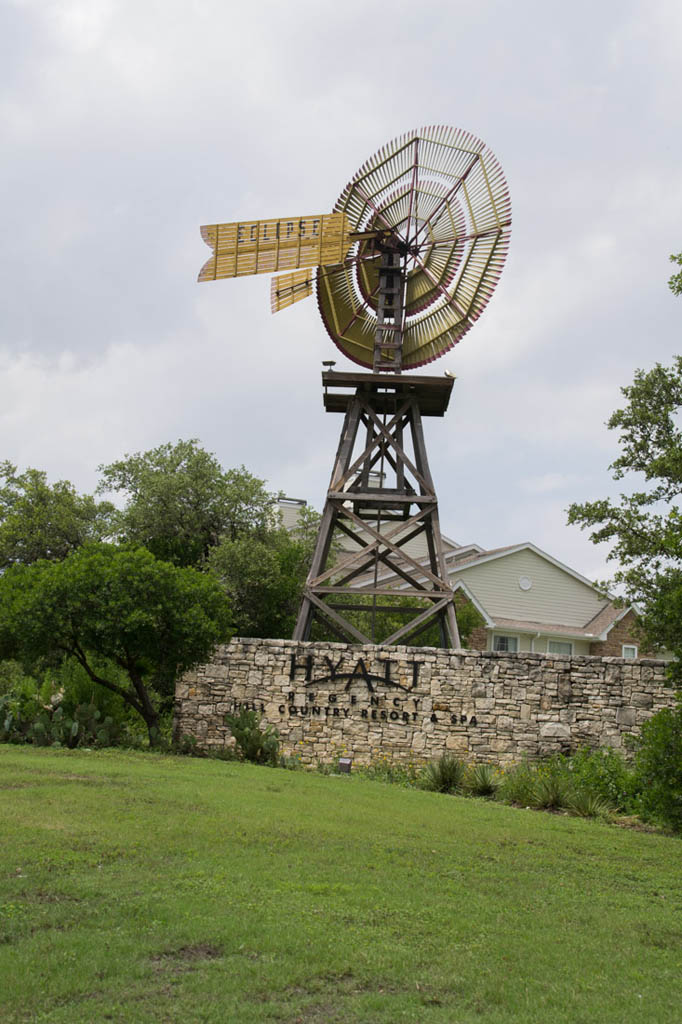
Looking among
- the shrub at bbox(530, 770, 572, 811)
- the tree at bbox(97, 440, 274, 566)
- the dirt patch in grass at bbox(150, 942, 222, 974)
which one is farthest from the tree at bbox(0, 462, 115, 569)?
the dirt patch in grass at bbox(150, 942, 222, 974)

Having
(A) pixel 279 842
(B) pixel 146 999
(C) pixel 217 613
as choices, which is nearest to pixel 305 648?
(C) pixel 217 613

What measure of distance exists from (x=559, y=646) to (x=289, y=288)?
16.3 m

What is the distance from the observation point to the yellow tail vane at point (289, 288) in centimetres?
2289

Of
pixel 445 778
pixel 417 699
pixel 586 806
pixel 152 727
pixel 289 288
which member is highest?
pixel 289 288

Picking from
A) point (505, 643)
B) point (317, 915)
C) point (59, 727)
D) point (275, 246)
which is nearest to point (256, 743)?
point (59, 727)

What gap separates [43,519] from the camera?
31.6m

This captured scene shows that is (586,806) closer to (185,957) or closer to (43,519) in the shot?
(185,957)

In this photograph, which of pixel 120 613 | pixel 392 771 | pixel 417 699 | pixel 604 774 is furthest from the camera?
pixel 417 699

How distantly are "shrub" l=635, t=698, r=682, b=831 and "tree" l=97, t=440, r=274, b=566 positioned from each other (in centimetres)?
1986

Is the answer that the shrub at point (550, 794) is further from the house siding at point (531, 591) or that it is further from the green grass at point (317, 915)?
the house siding at point (531, 591)

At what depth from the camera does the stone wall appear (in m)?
17.3

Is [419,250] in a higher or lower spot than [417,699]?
higher

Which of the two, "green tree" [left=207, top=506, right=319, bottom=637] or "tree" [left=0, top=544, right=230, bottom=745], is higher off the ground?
"green tree" [left=207, top=506, right=319, bottom=637]

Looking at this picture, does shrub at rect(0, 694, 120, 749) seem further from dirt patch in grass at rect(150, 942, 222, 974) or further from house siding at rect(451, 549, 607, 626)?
house siding at rect(451, 549, 607, 626)
